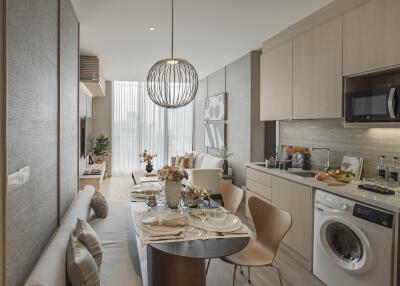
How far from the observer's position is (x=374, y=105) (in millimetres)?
2590

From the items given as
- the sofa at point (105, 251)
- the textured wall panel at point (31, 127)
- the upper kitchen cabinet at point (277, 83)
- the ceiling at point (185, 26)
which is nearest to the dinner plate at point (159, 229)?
A: the sofa at point (105, 251)

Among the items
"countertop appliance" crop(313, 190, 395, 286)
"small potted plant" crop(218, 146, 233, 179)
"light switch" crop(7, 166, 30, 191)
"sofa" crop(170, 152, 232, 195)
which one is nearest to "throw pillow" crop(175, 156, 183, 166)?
"sofa" crop(170, 152, 232, 195)

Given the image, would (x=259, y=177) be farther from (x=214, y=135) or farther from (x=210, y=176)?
(x=214, y=135)

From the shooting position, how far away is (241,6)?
3.24 meters

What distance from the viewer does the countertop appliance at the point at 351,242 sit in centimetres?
216

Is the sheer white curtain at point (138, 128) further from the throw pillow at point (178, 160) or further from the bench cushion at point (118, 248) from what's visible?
the bench cushion at point (118, 248)

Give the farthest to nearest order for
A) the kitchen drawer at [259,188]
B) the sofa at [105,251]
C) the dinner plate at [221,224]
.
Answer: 1. the kitchen drawer at [259,188]
2. the dinner plate at [221,224]
3. the sofa at [105,251]

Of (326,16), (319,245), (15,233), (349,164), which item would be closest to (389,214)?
(319,245)

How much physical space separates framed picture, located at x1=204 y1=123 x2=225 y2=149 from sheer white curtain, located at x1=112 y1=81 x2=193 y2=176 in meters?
1.60

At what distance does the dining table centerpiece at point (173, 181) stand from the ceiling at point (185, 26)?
5.81ft

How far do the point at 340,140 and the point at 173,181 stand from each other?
198 cm

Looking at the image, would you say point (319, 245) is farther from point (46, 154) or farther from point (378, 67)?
point (46, 154)

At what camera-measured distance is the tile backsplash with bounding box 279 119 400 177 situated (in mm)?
2792

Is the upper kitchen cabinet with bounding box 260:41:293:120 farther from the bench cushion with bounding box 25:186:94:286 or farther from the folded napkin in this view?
the bench cushion with bounding box 25:186:94:286
